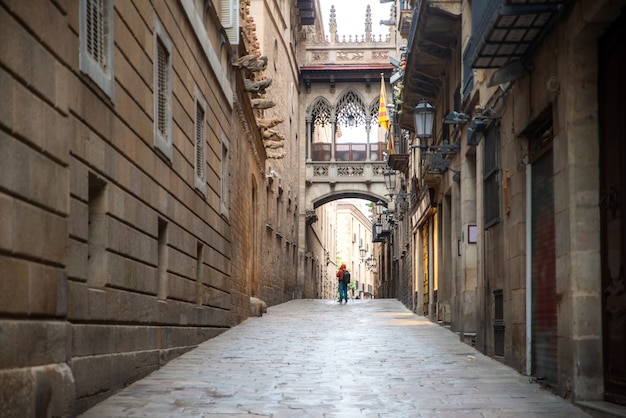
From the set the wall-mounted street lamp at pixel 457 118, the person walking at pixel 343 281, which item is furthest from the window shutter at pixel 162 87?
the person walking at pixel 343 281

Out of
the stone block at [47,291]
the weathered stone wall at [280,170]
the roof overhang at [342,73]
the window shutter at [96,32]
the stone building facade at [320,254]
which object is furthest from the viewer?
the stone building facade at [320,254]

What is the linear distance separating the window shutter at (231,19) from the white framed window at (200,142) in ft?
10.2

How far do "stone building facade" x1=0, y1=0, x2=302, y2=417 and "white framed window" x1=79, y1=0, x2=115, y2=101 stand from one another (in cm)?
2

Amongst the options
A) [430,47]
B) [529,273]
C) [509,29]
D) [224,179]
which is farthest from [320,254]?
[509,29]

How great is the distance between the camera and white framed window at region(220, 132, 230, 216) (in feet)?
60.5

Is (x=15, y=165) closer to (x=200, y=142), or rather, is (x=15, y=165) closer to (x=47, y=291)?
(x=47, y=291)

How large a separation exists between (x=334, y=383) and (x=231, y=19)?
386 inches

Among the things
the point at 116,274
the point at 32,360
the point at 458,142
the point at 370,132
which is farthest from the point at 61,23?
the point at 370,132

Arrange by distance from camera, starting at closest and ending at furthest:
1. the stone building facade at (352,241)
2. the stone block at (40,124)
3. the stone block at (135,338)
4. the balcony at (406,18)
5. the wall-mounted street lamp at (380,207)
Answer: the stone block at (40,124)
the stone block at (135,338)
the balcony at (406,18)
the wall-mounted street lamp at (380,207)
the stone building facade at (352,241)

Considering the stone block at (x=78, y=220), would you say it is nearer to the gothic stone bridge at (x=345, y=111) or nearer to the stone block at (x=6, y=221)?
the stone block at (x=6, y=221)

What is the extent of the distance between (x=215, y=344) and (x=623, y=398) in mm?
9196

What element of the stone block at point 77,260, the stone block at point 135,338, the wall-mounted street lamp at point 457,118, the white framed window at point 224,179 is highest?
the wall-mounted street lamp at point 457,118

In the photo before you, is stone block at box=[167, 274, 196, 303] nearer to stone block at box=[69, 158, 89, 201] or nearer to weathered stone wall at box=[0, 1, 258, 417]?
weathered stone wall at box=[0, 1, 258, 417]

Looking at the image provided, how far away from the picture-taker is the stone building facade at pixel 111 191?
21.1 feet
